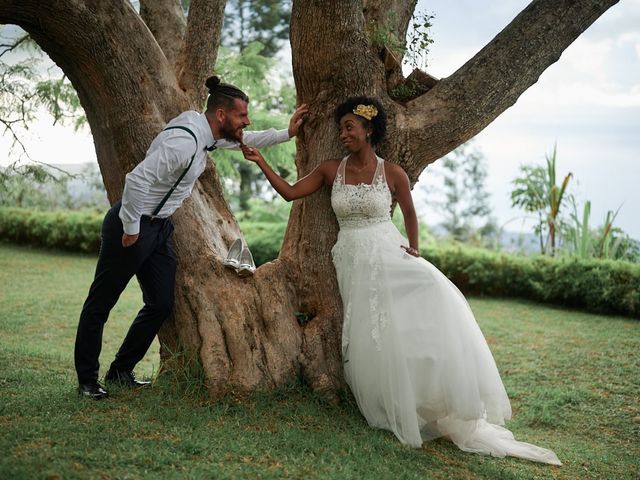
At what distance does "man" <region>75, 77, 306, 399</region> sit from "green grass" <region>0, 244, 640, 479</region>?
1.10 feet

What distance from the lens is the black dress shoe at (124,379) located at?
5391mm

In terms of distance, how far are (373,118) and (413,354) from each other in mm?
1696

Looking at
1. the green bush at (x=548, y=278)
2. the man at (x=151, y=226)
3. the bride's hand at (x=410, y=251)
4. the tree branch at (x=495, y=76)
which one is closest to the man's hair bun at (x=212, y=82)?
the man at (x=151, y=226)

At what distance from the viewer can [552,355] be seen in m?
8.57

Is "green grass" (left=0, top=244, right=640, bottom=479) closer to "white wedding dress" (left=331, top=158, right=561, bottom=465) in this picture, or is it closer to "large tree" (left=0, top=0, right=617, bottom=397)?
"white wedding dress" (left=331, top=158, right=561, bottom=465)

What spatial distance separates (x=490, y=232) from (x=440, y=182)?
2286 mm

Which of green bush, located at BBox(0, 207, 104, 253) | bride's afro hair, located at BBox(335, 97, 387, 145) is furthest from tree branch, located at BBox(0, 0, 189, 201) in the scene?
green bush, located at BBox(0, 207, 104, 253)

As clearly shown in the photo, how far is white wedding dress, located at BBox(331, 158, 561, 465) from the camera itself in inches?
191

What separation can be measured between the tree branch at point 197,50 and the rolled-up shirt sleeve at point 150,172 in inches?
50.8

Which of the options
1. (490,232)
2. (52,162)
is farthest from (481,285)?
(490,232)

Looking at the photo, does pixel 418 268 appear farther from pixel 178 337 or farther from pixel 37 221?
pixel 37 221

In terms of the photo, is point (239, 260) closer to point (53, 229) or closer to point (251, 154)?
point (251, 154)

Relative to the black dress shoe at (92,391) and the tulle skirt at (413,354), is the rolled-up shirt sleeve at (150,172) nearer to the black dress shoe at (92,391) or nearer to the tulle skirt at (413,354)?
the black dress shoe at (92,391)

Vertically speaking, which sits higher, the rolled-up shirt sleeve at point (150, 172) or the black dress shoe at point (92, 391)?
the rolled-up shirt sleeve at point (150, 172)
